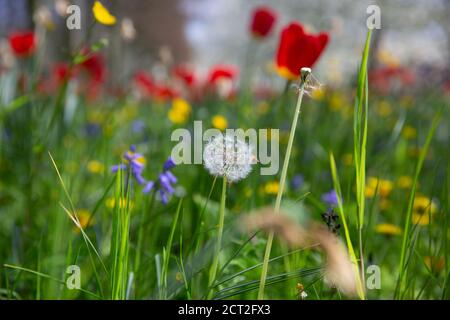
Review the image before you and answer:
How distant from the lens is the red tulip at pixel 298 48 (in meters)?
0.88

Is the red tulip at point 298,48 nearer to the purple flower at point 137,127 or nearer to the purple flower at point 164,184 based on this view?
the purple flower at point 164,184

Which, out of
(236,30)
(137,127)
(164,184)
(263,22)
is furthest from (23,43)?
(236,30)

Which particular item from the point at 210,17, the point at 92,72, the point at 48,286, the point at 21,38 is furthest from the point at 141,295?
the point at 210,17

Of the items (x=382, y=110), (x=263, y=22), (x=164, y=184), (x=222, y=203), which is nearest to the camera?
(x=222, y=203)

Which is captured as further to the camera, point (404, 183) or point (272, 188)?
point (404, 183)

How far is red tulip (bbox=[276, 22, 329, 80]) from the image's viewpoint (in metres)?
0.88

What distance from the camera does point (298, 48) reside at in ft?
2.99

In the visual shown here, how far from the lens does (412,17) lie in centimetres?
848

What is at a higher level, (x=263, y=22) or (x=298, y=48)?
(x=263, y=22)

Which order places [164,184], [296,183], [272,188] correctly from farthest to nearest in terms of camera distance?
1. [296,183]
2. [272,188]
3. [164,184]

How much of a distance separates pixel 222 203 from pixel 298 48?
0.40 meters

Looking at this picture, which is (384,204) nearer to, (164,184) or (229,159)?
(164,184)

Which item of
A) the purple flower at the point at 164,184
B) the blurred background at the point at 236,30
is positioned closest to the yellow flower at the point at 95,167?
the blurred background at the point at 236,30
